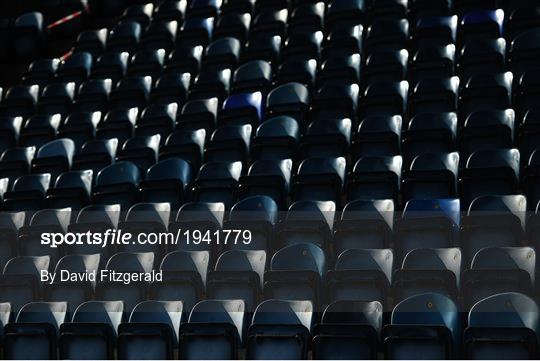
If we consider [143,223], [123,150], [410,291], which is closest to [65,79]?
[123,150]

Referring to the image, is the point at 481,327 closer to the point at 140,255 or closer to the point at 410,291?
the point at 410,291

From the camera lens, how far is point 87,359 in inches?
233

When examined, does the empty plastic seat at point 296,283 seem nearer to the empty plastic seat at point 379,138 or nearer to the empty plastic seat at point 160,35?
the empty plastic seat at point 379,138

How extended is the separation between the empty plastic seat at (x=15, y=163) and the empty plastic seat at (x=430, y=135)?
137 inches

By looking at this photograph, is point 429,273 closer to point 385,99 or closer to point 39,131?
point 385,99

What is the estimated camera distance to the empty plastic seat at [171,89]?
9.75 meters

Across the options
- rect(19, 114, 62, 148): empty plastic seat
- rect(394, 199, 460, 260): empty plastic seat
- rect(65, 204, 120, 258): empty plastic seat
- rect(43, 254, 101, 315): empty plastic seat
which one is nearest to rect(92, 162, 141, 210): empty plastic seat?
rect(65, 204, 120, 258): empty plastic seat

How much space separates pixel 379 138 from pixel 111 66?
13.1 ft

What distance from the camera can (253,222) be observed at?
6984mm

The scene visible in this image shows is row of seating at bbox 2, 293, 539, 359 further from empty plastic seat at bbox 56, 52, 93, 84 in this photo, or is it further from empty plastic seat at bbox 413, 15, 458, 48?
empty plastic seat at bbox 56, 52, 93, 84

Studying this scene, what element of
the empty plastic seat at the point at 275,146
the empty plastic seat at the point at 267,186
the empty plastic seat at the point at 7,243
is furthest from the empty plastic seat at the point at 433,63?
the empty plastic seat at the point at 7,243

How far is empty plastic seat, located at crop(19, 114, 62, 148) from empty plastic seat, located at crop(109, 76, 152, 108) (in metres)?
0.60

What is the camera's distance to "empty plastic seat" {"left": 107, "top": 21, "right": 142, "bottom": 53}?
11.4 metres

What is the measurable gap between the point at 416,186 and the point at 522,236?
104 cm
